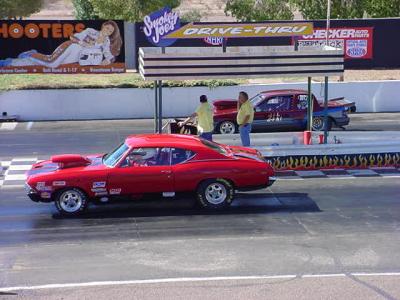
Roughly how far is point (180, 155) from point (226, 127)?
8.82m

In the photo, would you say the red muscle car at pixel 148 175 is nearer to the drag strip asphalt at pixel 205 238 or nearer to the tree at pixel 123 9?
the drag strip asphalt at pixel 205 238

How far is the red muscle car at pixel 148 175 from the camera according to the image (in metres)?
12.1

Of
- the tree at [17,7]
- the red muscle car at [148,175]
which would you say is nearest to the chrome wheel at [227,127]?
the red muscle car at [148,175]

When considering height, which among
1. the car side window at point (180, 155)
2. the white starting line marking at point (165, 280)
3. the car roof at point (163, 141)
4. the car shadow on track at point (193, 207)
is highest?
the car roof at point (163, 141)

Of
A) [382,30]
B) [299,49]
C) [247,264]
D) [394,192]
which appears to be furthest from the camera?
[382,30]

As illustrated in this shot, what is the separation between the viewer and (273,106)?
20703mm

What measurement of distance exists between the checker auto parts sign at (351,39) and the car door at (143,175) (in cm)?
2041

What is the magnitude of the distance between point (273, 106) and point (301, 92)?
3.09ft

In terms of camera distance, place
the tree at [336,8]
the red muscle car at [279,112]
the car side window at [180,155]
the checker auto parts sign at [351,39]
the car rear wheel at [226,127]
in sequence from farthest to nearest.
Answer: the tree at [336,8], the checker auto parts sign at [351,39], the car rear wheel at [226,127], the red muscle car at [279,112], the car side window at [180,155]

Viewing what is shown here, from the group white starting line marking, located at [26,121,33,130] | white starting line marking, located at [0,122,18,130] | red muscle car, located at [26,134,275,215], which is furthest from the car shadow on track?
white starting line marking, located at [0,122,18,130]

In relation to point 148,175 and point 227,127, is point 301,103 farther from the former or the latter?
point 148,175

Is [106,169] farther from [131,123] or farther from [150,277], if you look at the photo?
[131,123]

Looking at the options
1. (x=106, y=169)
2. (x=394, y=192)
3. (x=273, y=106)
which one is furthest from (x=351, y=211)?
(x=273, y=106)

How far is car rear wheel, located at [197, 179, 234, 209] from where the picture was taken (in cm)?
1242
